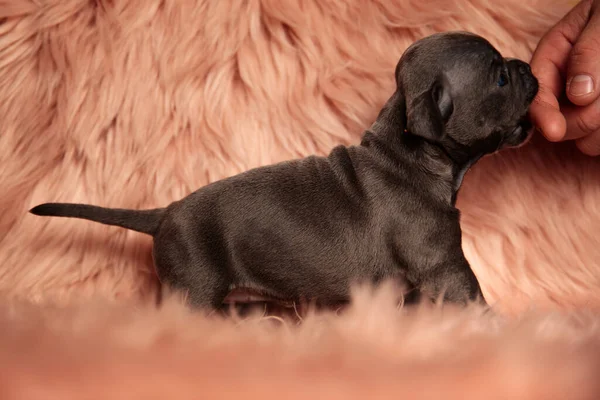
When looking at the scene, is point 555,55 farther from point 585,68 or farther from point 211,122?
point 211,122

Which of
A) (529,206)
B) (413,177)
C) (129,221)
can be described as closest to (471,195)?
(529,206)

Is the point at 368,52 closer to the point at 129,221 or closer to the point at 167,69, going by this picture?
the point at 167,69

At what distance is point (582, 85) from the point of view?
4.15 ft

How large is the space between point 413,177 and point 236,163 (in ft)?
1.40

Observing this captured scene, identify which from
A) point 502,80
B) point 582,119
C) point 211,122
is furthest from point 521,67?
point 211,122

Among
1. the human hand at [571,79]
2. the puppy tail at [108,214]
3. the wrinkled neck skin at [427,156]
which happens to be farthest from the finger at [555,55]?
the puppy tail at [108,214]

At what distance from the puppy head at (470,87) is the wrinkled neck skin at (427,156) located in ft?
0.05

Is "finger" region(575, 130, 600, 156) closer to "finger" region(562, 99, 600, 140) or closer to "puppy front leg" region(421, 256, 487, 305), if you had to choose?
"finger" region(562, 99, 600, 140)

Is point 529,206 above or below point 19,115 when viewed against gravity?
below

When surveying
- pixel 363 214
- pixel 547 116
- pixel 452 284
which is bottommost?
pixel 452 284

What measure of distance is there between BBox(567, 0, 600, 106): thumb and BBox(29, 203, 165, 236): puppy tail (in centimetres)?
81

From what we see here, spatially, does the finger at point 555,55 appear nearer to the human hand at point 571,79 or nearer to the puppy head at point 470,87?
the human hand at point 571,79

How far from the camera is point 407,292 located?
4.18 feet

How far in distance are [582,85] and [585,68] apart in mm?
33
